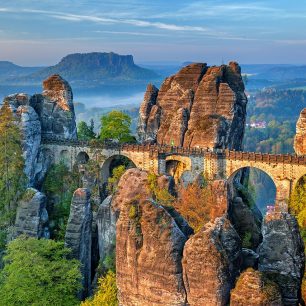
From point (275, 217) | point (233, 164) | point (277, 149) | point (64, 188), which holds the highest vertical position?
point (275, 217)

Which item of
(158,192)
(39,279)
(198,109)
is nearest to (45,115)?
(198,109)

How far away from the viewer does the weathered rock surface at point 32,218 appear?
1628 inches

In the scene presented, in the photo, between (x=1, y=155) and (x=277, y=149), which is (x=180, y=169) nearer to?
(x=1, y=155)

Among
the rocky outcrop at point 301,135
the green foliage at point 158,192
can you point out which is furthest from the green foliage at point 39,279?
the rocky outcrop at point 301,135

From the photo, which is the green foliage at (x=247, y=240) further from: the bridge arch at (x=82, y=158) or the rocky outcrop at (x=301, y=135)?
the bridge arch at (x=82, y=158)

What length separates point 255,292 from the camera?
57.8ft

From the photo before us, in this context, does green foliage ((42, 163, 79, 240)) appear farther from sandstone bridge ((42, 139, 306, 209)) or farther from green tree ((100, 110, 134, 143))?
green tree ((100, 110, 134, 143))

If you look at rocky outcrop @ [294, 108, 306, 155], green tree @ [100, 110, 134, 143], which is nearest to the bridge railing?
green tree @ [100, 110, 134, 143]

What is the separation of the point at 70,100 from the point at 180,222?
39.8 metres

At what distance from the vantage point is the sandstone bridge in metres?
46.9

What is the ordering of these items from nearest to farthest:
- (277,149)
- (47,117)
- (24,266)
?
1. (24,266)
2. (47,117)
3. (277,149)

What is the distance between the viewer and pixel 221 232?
1956 cm

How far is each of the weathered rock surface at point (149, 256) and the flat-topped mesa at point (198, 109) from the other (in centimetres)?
3057

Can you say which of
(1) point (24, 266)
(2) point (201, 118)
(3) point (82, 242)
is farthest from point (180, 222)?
(2) point (201, 118)
